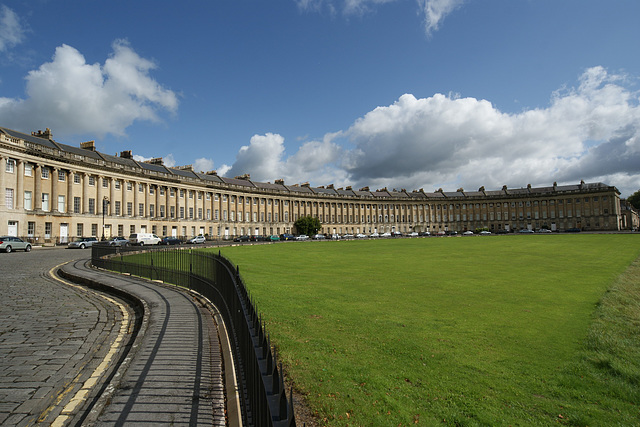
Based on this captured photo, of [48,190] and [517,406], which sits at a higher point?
[48,190]

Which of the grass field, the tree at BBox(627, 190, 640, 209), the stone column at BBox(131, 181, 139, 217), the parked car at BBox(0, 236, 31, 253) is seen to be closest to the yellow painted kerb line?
the grass field

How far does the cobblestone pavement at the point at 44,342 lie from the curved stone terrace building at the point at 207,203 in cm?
4166

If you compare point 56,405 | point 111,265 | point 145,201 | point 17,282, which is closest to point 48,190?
point 145,201

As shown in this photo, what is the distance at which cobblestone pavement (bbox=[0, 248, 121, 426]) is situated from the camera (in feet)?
17.1

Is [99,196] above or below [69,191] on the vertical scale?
below

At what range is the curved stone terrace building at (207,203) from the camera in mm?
48625

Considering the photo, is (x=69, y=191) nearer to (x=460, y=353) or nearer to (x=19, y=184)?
(x=19, y=184)

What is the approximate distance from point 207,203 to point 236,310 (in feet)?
255

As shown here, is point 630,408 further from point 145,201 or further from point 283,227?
point 283,227

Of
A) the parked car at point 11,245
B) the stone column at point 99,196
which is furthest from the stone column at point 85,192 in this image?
the parked car at point 11,245

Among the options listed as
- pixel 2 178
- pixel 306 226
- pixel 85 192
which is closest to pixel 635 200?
pixel 306 226

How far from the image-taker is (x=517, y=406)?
4930 mm

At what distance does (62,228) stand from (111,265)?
4025 cm

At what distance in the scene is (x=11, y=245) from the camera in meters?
33.9
